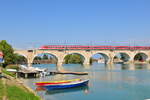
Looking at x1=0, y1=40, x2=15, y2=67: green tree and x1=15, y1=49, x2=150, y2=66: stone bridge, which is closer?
x1=0, y1=40, x2=15, y2=67: green tree

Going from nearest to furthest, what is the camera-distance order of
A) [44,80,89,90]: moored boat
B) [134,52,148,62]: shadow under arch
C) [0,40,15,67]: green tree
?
[44,80,89,90]: moored boat → [0,40,15,67]: green tree → [134,52,148,62]: shadow under arch

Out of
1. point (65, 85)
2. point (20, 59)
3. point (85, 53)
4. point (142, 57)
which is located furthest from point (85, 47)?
point (65, 85)

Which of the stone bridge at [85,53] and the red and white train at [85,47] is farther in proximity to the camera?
the red and white train at [85,47]

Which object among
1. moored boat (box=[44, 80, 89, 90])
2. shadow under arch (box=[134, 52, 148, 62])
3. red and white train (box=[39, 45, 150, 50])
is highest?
red and white train (box=[39, 45, 150, 50])

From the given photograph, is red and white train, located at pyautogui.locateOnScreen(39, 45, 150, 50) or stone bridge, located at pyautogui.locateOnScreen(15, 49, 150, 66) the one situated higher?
red and white train, located at pyautogui.locateOnScreen(39, 45, 150, 50)

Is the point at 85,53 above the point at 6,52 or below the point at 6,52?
below

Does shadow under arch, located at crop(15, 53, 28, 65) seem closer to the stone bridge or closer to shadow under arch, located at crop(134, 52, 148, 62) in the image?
the stone bridge

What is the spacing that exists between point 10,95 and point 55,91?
7831 mm

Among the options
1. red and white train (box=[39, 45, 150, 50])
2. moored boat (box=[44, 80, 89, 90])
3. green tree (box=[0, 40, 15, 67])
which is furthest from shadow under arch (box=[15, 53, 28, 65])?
moored boat (box=[44, 80, 89, 90])

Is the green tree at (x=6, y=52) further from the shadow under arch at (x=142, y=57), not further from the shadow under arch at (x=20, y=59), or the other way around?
the shadow under arch at (x=142, y=57)

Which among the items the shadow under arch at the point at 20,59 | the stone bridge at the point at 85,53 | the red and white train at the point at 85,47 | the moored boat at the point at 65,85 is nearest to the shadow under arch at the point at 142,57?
the stone bridge at the point at 85,53

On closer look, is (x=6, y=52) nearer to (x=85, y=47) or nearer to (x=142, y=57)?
(x=85, y=47)

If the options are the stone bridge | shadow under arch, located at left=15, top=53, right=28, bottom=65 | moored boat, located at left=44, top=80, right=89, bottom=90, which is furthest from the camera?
shadow under arch, located at left=15, top=53, right=28, bottom=65

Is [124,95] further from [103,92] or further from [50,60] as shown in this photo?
[50,60]
